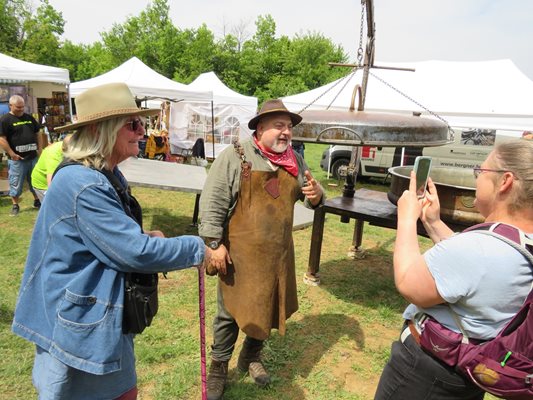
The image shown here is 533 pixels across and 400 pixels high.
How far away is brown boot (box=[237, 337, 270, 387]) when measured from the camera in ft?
9.53

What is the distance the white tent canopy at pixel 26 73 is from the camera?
8500 millimetres

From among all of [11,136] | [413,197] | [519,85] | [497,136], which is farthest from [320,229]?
[497,136]

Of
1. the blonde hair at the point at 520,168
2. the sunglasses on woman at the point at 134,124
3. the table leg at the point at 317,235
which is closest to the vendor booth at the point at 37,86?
the table leg at the point at 317,235

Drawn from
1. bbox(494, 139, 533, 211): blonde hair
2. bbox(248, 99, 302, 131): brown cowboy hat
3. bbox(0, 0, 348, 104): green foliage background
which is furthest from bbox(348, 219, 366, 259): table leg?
bbox(0, 0, 348, 104): green foliage background

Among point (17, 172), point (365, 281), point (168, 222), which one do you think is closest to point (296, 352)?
point (365, 281)

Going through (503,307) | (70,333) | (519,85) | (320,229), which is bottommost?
(320,229)

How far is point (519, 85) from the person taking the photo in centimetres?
1024

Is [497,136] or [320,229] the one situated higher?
[497,136]

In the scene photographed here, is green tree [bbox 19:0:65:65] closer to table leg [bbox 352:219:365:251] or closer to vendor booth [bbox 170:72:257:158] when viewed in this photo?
vendor booth [bbox 170:72:257:158]

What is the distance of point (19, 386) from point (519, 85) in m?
12.1

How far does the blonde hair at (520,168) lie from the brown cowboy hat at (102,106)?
1387 mm

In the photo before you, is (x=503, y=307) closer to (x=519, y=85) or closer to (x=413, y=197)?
(x=413, y=197)

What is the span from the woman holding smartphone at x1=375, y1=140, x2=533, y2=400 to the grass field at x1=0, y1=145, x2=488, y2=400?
161 cm

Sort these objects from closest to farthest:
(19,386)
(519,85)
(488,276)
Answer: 1. (488,276)
2. (19,386)
3. (519,85)
